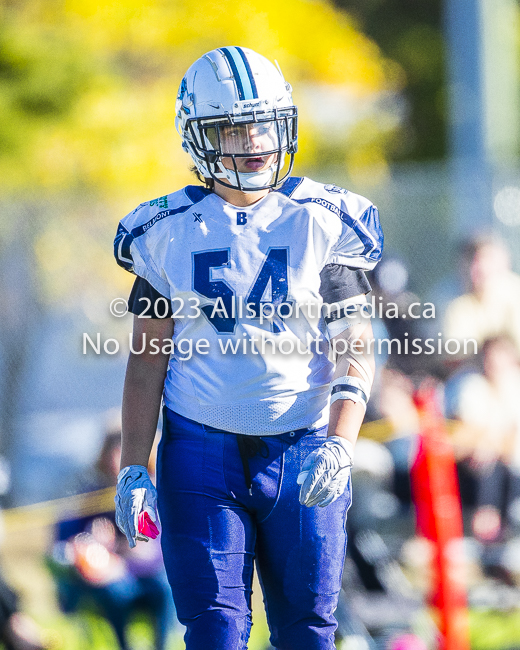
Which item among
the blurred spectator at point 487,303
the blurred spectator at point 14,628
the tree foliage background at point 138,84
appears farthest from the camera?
the tree foliage background at point 138,84

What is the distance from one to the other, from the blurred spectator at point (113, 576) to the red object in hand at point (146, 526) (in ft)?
5.80

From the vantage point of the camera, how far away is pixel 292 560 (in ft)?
6.86

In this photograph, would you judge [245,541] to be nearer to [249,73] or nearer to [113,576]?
[249,73]

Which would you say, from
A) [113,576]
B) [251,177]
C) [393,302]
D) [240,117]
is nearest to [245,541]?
[251,177]

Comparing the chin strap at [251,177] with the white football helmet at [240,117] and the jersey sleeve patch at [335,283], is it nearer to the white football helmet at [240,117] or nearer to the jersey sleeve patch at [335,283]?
the white football helmet at [240,117]

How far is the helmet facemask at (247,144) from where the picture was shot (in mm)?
2143

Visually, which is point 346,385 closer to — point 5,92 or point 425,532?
point 425,532

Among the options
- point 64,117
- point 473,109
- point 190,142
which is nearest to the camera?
point 190,142

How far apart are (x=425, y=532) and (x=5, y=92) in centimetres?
805

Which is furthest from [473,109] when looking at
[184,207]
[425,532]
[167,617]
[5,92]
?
[5,92]

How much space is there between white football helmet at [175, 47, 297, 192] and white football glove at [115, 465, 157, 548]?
29.1 inches

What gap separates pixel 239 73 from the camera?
7.07ft

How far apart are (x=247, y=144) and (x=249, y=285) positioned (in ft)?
1.14

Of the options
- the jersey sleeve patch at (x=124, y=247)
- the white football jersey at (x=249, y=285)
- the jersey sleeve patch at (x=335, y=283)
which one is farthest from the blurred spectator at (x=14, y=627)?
the jersey sleeve patch at (x=335, y=283)
